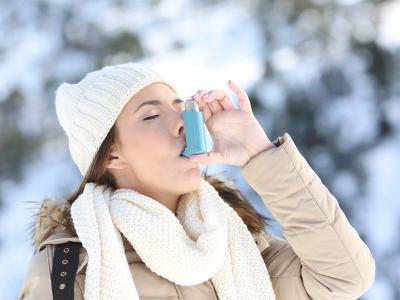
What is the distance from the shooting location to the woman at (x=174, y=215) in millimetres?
1539

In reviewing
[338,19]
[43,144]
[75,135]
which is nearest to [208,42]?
[338,19]

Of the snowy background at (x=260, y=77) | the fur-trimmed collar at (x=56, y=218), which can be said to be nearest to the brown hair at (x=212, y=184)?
the fur-trimmed collar at (x=56, y=218)

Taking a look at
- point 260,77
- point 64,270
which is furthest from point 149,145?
point 260,77

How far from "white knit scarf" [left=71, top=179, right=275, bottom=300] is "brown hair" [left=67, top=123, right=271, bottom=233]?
53 mm

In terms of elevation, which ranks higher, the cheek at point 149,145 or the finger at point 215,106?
the finger at point 215,106

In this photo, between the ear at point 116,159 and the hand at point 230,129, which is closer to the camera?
the hand at point 230,129

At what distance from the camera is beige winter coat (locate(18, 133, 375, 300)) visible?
1535mm

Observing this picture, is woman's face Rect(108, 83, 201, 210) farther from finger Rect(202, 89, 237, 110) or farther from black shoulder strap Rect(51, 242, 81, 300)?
black shoulder strap Rect(51, 242, 81, 300)

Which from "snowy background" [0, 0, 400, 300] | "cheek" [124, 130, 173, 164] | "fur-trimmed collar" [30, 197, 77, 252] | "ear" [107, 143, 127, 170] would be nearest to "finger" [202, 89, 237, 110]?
"cheek" [124, 130, 173, 164]

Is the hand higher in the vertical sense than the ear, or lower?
higher

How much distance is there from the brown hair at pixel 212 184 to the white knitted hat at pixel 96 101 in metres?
0.02

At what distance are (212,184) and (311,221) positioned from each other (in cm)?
37

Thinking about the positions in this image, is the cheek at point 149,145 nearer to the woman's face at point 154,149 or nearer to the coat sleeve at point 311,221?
the woman's face at point 154,149

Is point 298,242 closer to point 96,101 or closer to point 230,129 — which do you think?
point 230,129
